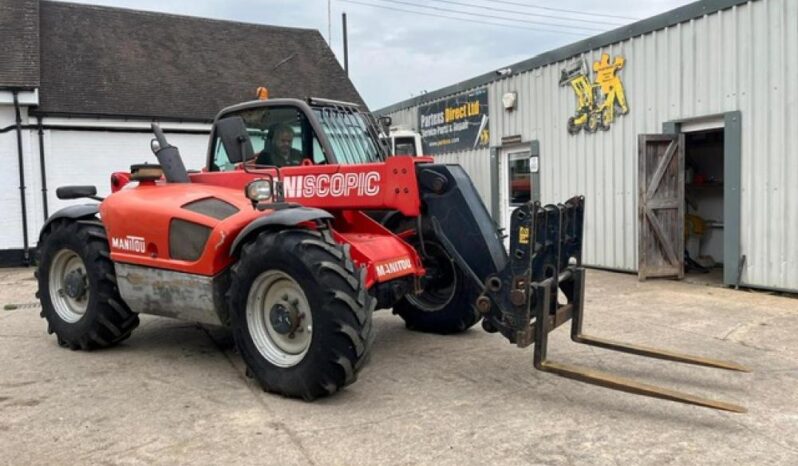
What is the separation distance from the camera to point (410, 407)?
174 inches

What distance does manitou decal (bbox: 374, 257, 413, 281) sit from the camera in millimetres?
4996

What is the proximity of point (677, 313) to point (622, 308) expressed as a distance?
2.03 ft

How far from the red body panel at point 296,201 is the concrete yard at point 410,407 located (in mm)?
911

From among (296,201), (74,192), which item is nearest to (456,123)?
(74,192)

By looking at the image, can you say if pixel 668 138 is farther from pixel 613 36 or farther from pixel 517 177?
pixel 517 177

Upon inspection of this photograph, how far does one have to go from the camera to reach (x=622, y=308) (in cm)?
786

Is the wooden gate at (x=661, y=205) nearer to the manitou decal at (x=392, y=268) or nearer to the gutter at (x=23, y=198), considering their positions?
the manitou decal at (x=392, y=268)

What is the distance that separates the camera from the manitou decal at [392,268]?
5.00 m

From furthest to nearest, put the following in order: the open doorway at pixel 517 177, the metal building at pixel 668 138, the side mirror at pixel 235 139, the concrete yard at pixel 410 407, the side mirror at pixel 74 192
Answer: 1. the open doorway at pixel 517 177
2. the metal building at pixel 668 138
3. the side mirror at pixel 74 192
4. the side mirror at pixel 235 139
5. the concrete yard at pixel 410 407

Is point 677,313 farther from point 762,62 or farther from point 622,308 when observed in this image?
point 762,62

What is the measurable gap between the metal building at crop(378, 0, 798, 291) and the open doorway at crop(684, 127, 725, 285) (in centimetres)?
2

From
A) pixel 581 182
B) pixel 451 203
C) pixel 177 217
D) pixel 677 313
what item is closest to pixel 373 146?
pixel 451 203

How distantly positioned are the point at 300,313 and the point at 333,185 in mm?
1167

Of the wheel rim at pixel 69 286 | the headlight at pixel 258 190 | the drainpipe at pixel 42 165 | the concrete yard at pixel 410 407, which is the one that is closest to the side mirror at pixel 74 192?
the wheel rim at pixel 69 286
